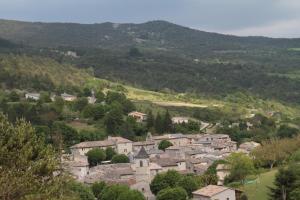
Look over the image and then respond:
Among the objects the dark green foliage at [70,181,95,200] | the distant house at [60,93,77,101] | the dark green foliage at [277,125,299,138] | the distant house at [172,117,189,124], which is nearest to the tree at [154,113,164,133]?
the distant house at [172,117,189,124]

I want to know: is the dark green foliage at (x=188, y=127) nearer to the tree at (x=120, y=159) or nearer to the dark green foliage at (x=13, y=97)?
the tree at (x=120, y=159)

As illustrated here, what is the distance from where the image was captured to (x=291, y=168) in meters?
47.4

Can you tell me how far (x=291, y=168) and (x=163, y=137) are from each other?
3478cm

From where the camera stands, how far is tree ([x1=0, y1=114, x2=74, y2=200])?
18.8 meters

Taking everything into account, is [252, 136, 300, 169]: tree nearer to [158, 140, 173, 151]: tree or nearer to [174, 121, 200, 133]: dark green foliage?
[158, 140, 173, 151]: tree

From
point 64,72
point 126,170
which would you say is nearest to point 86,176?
point 126,170

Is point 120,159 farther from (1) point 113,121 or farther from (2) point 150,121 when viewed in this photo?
(2) point 150,121

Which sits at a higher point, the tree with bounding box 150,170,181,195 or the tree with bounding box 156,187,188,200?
the tree with bounding box 156,187,188,200

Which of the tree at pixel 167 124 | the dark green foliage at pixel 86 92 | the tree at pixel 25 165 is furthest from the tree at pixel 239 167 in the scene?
the dark green foliage at pixel 86 92

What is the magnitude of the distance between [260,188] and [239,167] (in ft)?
18.9

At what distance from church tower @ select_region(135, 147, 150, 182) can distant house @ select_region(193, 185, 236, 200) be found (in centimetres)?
1255

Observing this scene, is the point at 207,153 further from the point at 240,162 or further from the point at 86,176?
the point at 86,176

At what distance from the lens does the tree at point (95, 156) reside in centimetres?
6944

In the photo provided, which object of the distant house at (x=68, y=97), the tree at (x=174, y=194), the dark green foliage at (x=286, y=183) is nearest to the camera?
the dark green foliage at (x=286, y=183)
